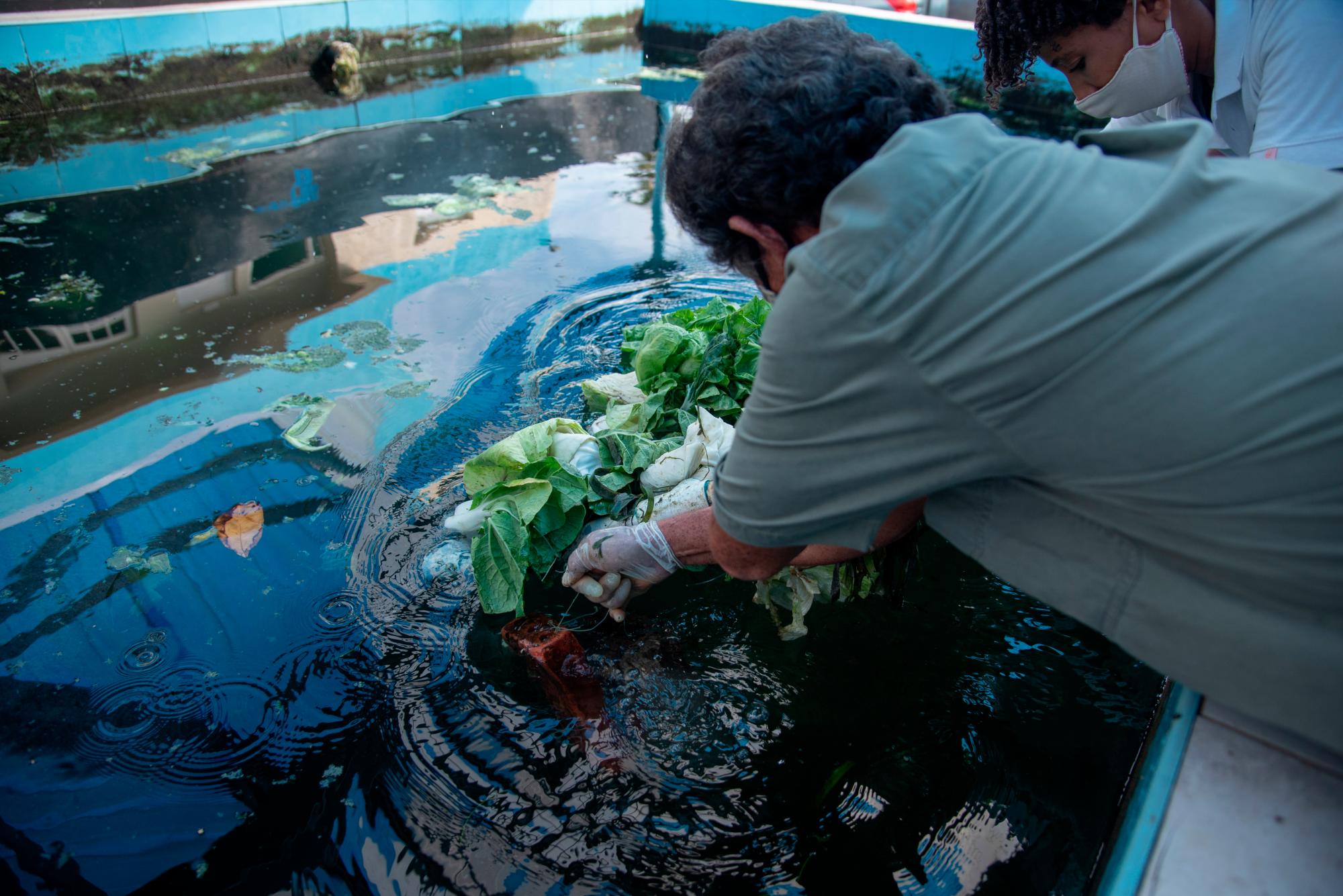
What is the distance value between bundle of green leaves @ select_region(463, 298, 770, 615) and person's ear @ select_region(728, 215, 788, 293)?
1.04 meters

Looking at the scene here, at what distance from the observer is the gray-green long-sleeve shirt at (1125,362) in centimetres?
112

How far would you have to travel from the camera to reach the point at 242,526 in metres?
2.81

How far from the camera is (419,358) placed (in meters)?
3.68

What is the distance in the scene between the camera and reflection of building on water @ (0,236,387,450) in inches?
130

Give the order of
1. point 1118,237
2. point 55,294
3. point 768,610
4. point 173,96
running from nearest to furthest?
point 1118,237 → point 768,610 → point 55,294 → point 173,96

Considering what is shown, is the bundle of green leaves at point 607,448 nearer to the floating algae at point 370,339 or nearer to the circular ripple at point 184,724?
the circular ripple at point 184,724

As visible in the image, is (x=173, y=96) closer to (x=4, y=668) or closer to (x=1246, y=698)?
(x=4, y=668)

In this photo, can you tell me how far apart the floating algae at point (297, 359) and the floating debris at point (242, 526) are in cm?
85

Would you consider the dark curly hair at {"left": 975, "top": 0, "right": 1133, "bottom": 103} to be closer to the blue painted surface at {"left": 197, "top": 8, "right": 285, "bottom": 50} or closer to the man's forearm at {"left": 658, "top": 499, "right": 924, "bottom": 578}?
the man's forearm at {"left": 658, "top": 499, "right": 924, "bottom": 578}

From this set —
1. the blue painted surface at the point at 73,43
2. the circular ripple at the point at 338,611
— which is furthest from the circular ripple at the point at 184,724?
the blue painted surface at the point at 73,43

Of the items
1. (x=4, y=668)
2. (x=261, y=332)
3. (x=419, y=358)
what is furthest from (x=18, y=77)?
(x=4, y=668)

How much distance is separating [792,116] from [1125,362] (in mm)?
631

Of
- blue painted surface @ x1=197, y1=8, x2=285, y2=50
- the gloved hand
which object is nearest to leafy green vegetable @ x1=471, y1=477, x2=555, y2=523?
the gloved hand

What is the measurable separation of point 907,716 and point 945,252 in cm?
144
